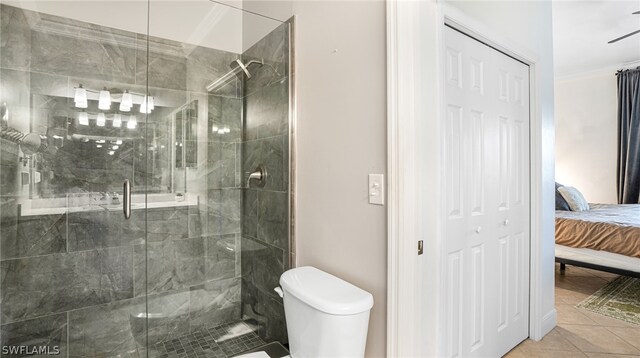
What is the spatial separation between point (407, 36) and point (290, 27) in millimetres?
919

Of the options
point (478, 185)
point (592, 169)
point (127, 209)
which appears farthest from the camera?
point (592, 169)

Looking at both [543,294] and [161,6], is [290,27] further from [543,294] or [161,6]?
[543,294]

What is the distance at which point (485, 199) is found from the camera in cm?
187

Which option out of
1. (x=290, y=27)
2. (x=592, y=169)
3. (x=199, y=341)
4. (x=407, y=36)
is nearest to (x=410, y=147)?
(x=407, y=36)

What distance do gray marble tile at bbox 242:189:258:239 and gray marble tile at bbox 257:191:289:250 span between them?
0.04m

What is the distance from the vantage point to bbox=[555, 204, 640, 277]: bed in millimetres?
2898

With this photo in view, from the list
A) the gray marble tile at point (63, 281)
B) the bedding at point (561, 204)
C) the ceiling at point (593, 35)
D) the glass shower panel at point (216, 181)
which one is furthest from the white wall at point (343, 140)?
the bedding at point (561, 204)

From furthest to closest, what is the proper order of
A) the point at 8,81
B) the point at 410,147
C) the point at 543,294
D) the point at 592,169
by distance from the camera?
the point at 592,169 → the point at 543,294 → the point at 8,81 → the point at 410,147

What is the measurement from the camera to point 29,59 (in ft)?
5.73

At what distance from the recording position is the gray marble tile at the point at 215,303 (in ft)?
7.16

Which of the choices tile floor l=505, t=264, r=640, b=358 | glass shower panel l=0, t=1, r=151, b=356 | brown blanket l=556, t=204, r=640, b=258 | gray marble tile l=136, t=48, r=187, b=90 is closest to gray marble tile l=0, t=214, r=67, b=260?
glass shower panel l=0, t=1, r=151, b=356

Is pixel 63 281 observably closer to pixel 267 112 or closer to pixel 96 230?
pixel 96 230

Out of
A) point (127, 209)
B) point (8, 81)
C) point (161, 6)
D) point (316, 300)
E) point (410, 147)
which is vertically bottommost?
point (316, 300)

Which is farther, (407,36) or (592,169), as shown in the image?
(592,169)
